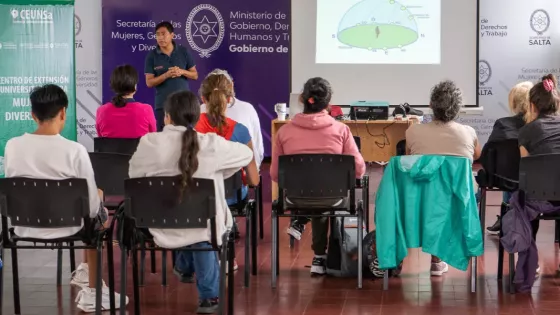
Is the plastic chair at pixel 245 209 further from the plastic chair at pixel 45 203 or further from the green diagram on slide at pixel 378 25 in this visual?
the green diagram on slide at pixel 378 25

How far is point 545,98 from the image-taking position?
5219 millimetres

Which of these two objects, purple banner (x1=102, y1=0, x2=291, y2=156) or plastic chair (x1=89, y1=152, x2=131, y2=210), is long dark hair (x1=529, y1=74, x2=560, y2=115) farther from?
purple banner (x1=102, y1=0, x2=291, y2=156)

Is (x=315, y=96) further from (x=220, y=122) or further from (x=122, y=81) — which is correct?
(x=122, y=81)

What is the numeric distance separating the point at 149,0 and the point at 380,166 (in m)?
3.49

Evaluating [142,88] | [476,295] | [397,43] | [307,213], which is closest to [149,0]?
[142,88]

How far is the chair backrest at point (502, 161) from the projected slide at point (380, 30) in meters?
3.60

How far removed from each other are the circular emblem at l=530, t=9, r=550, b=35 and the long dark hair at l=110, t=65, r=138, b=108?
6.44 meters

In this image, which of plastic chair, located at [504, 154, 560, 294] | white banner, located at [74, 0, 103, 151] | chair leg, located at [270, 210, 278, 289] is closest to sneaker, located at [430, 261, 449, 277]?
plastic chair, located at [504, 154, 560, 294]

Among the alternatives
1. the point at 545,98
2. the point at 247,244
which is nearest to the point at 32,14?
the point at 247,244

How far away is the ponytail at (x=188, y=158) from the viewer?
Answer: 4207 millimetres

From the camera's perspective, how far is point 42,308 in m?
4.90

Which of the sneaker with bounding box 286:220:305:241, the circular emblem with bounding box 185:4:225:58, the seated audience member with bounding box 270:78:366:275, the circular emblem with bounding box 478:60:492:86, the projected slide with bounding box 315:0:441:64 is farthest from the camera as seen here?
the circular emblem with bounding box 185:4:225:58

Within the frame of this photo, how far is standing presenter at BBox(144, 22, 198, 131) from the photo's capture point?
778 cm

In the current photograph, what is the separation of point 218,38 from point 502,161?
591cm
